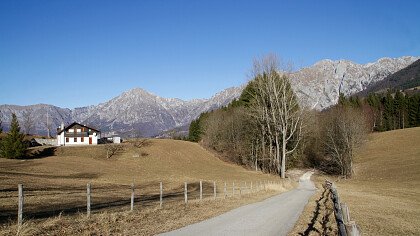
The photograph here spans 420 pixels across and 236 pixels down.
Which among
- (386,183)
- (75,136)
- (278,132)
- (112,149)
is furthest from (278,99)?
(75,136)

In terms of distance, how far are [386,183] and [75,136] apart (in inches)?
3222

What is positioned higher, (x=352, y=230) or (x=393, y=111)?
(x=393, y=111)

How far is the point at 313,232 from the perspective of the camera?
13648 millimetres

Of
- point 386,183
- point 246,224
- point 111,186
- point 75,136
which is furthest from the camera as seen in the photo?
point 75,136

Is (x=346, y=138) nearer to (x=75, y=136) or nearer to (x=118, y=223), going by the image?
(x=118, y=223)

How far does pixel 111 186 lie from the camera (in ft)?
126

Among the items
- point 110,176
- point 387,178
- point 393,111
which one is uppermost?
point 393,111

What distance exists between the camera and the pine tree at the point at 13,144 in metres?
65.6

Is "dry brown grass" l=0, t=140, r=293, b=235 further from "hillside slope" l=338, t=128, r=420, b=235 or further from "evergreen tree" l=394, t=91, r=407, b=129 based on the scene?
"evergreen tree" l=394, t=91, r=407, b=129

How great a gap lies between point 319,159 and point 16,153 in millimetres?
65394

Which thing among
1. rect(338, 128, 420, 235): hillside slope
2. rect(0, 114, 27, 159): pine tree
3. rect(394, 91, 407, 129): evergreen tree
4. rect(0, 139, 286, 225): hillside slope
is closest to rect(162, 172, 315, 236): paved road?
rect(338, 128, 420, 235): hillside slope

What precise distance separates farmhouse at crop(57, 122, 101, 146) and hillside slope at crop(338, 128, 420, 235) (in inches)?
2790

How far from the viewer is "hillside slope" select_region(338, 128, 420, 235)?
2072 cm

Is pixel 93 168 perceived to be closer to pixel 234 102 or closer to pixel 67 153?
pixel 67 153
